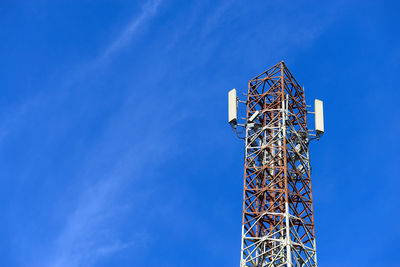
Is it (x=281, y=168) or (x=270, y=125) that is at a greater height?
(x=270, y=125)

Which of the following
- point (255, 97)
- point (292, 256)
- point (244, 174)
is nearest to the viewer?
point (292, 256)

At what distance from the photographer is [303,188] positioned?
88.9 m

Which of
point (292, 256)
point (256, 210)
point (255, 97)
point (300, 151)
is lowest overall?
point (292, 256)

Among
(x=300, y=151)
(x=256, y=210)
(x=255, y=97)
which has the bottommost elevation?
(x=256, y=210)

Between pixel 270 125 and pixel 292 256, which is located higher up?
pixel 270 125

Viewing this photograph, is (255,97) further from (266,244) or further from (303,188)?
(266,244)

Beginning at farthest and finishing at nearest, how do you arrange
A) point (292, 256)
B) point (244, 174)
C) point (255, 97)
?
point (255, 97) → point (244, 174) → point (292, 256)

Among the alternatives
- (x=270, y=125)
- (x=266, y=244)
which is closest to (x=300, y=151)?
(x=270, y=125)

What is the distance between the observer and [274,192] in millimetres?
86562

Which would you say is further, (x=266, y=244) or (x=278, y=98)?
(x=278, y=98)

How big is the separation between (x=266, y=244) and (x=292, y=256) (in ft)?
11.5

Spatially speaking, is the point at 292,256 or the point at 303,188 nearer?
the point at 292,256

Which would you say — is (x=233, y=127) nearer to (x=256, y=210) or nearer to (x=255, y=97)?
(x=255, y=97)

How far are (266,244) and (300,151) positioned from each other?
12.1 meters
